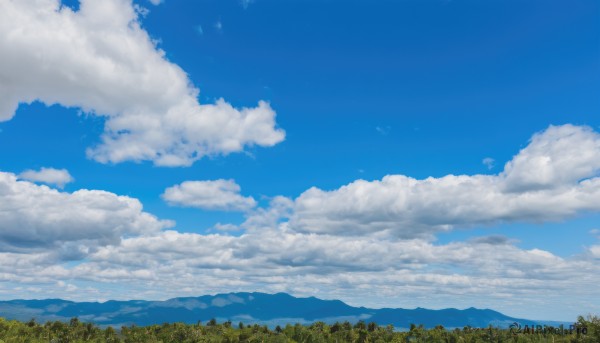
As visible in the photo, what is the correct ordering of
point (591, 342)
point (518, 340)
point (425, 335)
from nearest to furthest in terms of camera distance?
1. point (591, 342)
2. point (518, 340)
3. point (425, 335)

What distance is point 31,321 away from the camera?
5584 cm

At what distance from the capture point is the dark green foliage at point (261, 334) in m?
44.0

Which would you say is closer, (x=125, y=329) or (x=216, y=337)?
(x=216, y=337)

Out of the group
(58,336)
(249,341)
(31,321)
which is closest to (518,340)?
(249,341)

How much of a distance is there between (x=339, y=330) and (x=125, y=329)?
22427 mm

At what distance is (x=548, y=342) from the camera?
39.9m

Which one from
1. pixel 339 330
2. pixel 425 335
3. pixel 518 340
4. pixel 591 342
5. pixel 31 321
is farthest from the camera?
pixel 31 321

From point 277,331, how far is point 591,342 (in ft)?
93.3

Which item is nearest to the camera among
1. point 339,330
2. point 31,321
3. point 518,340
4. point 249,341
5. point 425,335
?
point 518,340

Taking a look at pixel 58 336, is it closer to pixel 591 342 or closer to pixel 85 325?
pixel 85 325

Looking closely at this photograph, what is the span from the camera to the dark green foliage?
145ft

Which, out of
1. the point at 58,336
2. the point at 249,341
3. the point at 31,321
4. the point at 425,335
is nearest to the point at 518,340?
the point at 425,335

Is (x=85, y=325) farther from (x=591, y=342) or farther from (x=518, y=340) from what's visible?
(x=591, y=342)

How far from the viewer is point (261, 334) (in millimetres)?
46531
